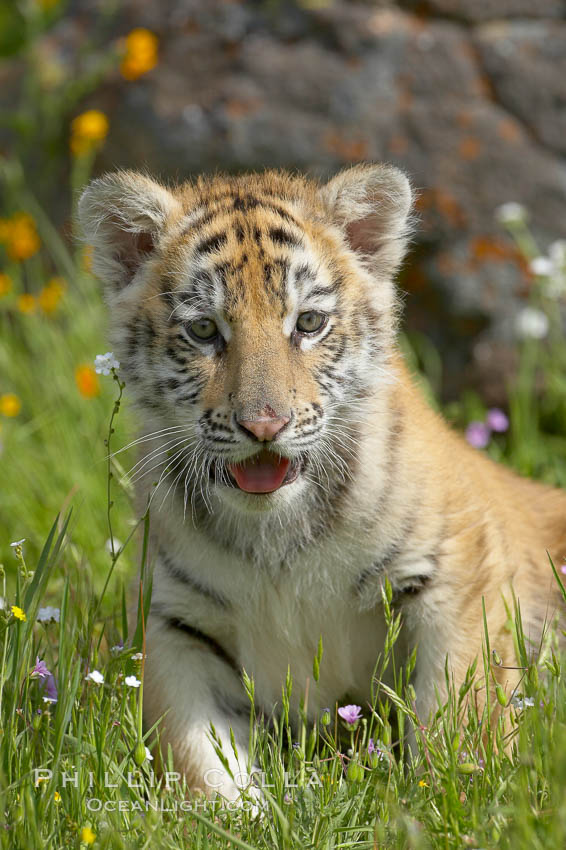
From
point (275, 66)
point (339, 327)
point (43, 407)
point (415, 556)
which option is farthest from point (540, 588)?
point (275, 66)

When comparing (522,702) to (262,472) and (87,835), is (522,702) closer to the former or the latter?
(262,472)

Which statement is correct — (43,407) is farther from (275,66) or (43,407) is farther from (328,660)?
(328,660)

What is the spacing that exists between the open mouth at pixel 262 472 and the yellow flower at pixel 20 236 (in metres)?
4.26

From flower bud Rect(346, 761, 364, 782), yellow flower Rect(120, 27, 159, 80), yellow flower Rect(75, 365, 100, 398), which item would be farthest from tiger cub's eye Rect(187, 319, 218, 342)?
yellow flower Rect(120, 27, 159, 80)

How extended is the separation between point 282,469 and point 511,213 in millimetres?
3229

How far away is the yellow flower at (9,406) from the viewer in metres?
6.08

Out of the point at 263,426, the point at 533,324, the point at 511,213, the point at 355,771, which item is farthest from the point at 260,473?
the point at 511,213

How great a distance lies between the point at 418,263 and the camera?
684 cm

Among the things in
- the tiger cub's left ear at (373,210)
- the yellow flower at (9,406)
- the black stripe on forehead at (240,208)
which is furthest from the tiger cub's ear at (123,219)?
the yellow flower at (9,406)

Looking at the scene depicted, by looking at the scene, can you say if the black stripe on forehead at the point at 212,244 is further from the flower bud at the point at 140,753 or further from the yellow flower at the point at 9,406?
the yellow flower at the point at 9,406

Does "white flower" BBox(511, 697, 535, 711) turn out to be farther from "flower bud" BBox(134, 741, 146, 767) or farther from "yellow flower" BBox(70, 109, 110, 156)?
"yellow flower" BBox(70, 109, 110, 156)

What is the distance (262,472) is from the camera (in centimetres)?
355

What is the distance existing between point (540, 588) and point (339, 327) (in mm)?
1404

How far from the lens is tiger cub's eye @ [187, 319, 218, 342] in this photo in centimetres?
363
